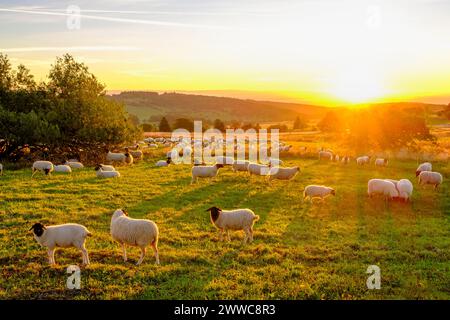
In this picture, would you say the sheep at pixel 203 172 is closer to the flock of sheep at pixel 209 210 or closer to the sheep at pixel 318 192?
the flock of sheep at pixel 209 210

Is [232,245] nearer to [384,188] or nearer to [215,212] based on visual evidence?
[215,212]

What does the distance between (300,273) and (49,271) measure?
272 inches

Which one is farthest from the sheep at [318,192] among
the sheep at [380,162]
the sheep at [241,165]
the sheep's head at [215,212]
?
the sheep at [380,162]

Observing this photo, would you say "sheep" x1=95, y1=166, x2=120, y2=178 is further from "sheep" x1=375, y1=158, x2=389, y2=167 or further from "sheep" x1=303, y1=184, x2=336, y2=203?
"sheep" x1=375, y1=158, x2=389, y2=167

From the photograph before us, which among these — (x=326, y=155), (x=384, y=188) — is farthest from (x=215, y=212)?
(x=326, y=155)

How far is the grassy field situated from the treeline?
39.4 feet

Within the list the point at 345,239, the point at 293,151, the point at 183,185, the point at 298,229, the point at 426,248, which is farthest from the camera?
the point at 293,151

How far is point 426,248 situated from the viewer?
44.7 feet

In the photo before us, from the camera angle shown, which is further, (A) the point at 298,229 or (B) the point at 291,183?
(B) the point at 291,183

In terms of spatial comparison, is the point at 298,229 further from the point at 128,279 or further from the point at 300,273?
the point at 128,279

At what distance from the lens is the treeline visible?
36.1m

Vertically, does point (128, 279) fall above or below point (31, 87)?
below

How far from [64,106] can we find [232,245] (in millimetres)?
30178
